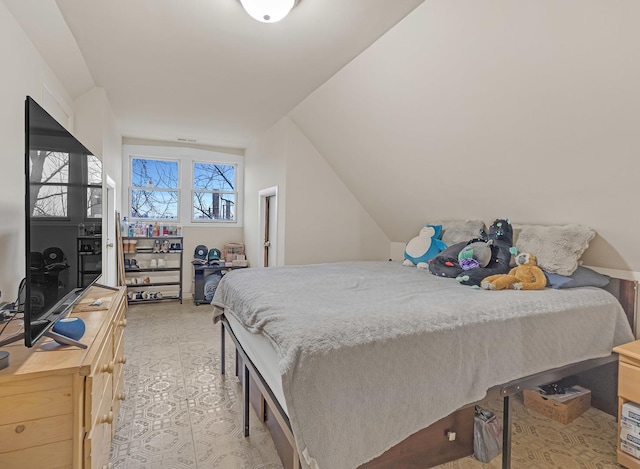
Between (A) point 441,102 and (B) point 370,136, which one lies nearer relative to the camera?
(A) point 441,102

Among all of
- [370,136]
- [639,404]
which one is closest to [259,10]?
[370,136]

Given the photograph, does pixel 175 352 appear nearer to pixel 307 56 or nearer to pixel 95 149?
pixel 95 149

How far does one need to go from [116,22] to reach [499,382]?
324 cm

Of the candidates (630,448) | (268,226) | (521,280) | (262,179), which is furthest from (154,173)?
(630,448)

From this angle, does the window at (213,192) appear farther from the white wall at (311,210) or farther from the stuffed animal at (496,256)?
the stuffed animal at (496,256)

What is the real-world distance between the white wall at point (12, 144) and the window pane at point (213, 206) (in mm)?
3876

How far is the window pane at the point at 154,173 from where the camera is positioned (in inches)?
229

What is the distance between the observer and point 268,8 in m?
2.06

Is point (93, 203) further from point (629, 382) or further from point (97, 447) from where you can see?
point (629, 382)

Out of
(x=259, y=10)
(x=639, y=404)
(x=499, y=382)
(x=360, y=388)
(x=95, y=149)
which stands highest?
(x=259, y=10)

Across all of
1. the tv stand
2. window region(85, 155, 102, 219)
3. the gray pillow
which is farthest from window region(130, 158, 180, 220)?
the gray pillow

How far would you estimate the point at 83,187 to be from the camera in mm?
1933

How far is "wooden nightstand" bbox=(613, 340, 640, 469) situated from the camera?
196cm

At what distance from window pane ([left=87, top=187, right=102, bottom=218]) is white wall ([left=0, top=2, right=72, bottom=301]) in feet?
1.23
